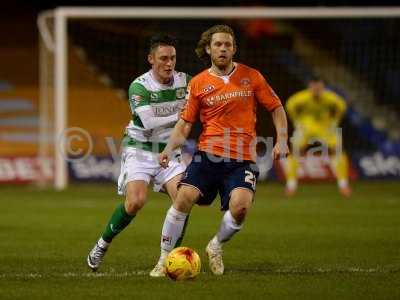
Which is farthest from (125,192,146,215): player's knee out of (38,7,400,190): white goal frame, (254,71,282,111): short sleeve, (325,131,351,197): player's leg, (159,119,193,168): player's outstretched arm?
(38,7,400,190): white goal frame

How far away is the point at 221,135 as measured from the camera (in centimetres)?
848

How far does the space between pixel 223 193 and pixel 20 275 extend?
1.85 meters

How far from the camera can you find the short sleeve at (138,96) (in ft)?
28.2

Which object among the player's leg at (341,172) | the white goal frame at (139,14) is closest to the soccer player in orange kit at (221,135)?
the player's leg at (341,172)

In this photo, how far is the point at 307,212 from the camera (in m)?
14.9

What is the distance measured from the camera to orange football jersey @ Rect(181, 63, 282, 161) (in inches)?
331

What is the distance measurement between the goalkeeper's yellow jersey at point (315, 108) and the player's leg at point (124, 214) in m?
10.4

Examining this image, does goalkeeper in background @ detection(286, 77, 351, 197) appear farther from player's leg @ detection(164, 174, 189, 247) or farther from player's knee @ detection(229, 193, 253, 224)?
player's knee @ detection(229, 193, 253, 224)

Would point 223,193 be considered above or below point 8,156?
above

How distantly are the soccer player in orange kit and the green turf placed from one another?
1.64 ft

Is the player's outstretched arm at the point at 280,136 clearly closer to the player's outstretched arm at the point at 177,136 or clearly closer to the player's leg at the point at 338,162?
the player's outstretched arm at the point at 177,136

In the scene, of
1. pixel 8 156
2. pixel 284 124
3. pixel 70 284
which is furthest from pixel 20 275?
pixel 8 156

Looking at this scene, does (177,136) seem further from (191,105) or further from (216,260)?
(216,260)

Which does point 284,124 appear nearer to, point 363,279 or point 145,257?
point 363,279
